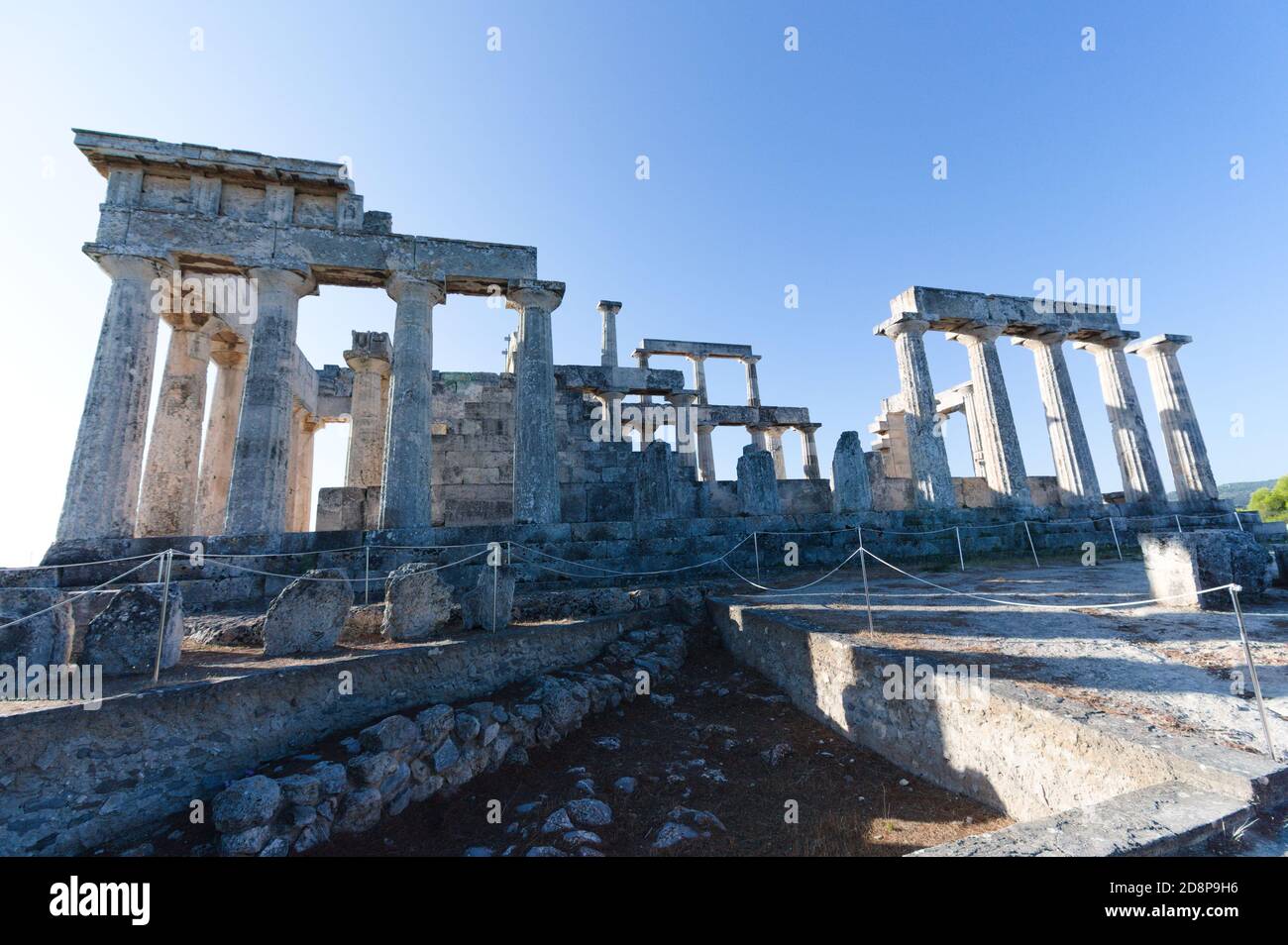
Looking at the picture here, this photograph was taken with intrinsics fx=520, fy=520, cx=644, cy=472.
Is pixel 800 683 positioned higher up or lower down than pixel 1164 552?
A: lower down

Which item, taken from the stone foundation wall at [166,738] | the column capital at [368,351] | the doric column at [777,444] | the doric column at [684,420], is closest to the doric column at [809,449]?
the doric column at [777,444]

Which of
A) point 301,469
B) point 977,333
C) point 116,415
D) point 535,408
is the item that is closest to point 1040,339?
point 977,333

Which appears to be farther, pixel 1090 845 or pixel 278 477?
pixel 278 477

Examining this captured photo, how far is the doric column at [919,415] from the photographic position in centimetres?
1352

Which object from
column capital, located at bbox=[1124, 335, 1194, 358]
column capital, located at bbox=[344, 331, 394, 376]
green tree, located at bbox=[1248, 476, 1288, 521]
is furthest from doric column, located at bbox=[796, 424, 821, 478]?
green tree, located at bbox=[1248, 476, 1288, 521]

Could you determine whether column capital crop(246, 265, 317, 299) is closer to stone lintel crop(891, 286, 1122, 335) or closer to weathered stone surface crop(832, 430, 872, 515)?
weathered stone surface crop(832, 430, 872, 515)

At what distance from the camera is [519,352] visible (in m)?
11.8

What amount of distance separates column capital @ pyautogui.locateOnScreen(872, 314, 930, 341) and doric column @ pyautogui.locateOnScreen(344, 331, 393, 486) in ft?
45.6

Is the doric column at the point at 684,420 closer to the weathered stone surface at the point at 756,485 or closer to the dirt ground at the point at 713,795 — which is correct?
the weathered stone surface at the point at 756,485

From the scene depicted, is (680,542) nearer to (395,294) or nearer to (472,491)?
(472,491)

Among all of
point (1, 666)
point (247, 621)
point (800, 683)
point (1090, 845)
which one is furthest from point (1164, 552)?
point (1, 666)

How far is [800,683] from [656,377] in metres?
12.5

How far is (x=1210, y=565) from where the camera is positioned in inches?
231

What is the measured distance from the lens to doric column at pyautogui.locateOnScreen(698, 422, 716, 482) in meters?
23.1
